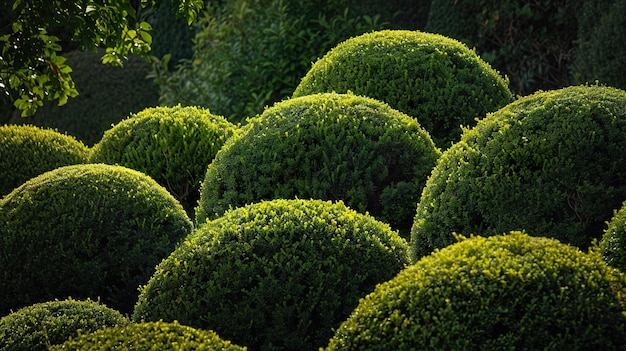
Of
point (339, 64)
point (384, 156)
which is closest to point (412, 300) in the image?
point (384, 156)

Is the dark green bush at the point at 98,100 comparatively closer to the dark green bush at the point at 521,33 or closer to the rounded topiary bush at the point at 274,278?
the dark green bush at the point at 521,33

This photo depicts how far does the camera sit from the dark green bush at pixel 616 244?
4496mm

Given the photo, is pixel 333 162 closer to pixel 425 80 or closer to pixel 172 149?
pixel 425 80

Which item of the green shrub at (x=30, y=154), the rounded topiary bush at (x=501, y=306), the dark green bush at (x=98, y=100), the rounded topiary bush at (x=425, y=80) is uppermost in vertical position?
the dark green bush at (x=98, y=100)

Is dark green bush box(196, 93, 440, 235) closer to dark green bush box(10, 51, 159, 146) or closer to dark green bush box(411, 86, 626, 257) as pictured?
dark green bush box(411, 86, 626, 257)

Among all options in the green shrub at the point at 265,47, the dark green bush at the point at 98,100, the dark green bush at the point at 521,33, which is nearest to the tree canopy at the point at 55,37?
the green shrub at the point at 265,47

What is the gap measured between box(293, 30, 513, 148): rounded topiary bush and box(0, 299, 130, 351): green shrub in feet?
9.86

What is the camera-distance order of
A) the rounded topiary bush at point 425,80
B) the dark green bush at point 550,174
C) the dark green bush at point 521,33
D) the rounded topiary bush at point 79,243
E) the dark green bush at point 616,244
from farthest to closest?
1. the dark green bush at point 521,33
2. the rounded topiary bush at point 425,80
3. the rounded topiary bush at point 79,243
4. the dark green bush at point 550,174
5. the dark green bush at point 616,244

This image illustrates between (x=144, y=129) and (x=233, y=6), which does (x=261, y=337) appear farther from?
(x=233, y=6)

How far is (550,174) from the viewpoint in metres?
5.25

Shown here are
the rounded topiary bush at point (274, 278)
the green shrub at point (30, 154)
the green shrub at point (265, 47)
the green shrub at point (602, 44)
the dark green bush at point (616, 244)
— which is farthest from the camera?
the green shrub at point (265, 47)

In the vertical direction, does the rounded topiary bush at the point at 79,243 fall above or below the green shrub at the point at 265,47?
below

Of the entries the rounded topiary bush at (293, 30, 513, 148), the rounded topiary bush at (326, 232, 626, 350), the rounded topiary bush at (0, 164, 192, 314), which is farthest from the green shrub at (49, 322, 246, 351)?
the rounded topiary bush at (293, 30, 513, 148)

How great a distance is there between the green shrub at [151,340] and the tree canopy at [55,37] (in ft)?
5.02
